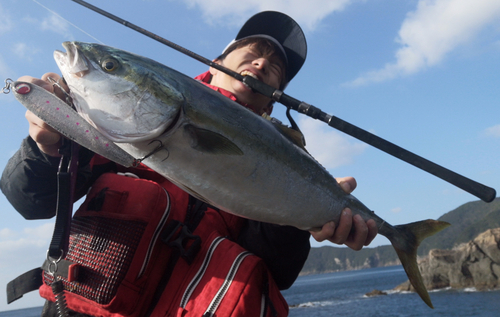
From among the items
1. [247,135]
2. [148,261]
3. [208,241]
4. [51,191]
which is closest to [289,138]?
[247,135]

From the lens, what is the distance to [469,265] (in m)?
53.0

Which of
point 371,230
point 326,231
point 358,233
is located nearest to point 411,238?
point 371,230

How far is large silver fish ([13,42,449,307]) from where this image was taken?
220 centimetres

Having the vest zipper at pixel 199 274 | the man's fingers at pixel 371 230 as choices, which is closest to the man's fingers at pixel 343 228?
the man's fingers at pixel 371 230

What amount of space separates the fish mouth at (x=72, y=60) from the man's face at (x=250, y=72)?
97.5 inches

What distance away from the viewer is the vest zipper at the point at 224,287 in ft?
9.43

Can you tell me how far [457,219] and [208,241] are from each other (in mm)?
237252

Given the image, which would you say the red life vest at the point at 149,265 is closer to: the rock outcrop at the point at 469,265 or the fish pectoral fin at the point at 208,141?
the fish pectoral fin at the point at 208,141

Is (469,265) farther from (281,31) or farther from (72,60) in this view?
(72,60)

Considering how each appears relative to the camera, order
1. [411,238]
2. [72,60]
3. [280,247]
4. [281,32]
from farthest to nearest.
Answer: [281,32]
[411,238]
[280,247]
[72,60]

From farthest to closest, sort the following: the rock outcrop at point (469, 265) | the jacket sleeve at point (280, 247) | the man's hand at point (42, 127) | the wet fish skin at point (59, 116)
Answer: the rock outcrop at point (469, 265), the jacket sleeve at point (280, 247), the man's hand at point (42, 127), the wet fish skin at point (59, 116)

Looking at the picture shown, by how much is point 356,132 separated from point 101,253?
3319 mm

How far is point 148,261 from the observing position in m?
3.00

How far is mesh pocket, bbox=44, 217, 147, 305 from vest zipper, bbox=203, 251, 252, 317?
0.85m
